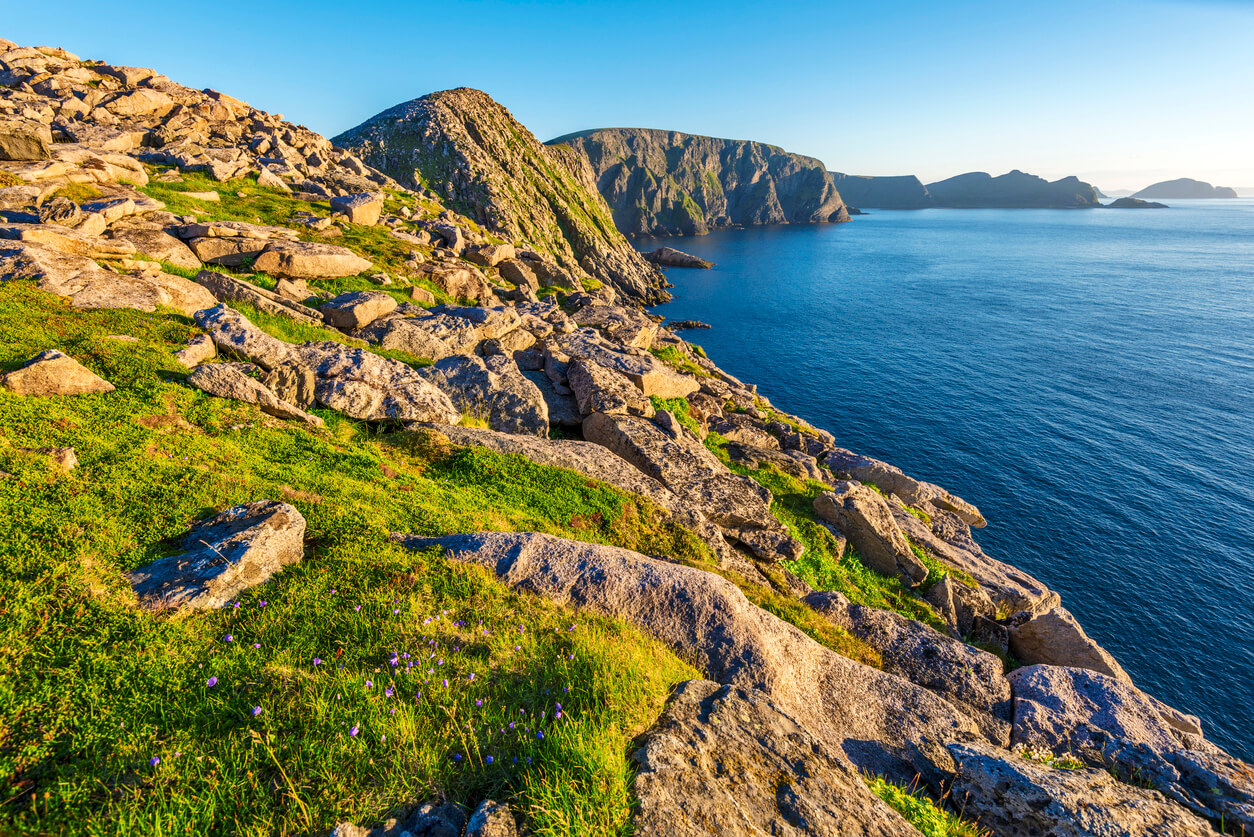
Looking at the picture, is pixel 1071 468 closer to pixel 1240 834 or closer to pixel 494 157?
pixel 1240 834

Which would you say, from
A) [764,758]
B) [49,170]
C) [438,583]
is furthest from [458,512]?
[49,170]

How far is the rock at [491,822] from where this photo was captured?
5.35m

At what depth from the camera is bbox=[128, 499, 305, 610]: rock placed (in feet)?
25.9

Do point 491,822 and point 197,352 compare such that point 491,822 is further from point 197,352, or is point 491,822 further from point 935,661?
point 197,352

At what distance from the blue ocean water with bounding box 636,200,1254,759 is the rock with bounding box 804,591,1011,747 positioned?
27.0 m

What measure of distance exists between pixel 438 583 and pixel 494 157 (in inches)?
5297

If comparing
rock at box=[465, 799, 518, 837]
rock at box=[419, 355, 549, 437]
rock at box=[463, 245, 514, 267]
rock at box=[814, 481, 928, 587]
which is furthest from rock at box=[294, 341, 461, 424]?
rock at box=[463, 245, 514, 267]

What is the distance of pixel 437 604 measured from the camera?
29.4 feet

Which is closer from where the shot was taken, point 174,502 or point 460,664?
point 460,664

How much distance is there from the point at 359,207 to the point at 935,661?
1771 inches

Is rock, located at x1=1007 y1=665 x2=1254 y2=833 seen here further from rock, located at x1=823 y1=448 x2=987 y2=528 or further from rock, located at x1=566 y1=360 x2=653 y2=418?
rock, located at x1=823 y1=448 x2=987 y2=528

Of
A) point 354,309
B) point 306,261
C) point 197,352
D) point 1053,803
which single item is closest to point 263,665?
point 197,352

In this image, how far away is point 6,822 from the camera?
482 centimetres

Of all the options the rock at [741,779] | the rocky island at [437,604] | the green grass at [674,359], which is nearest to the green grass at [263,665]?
the rocky island at [437,604]
